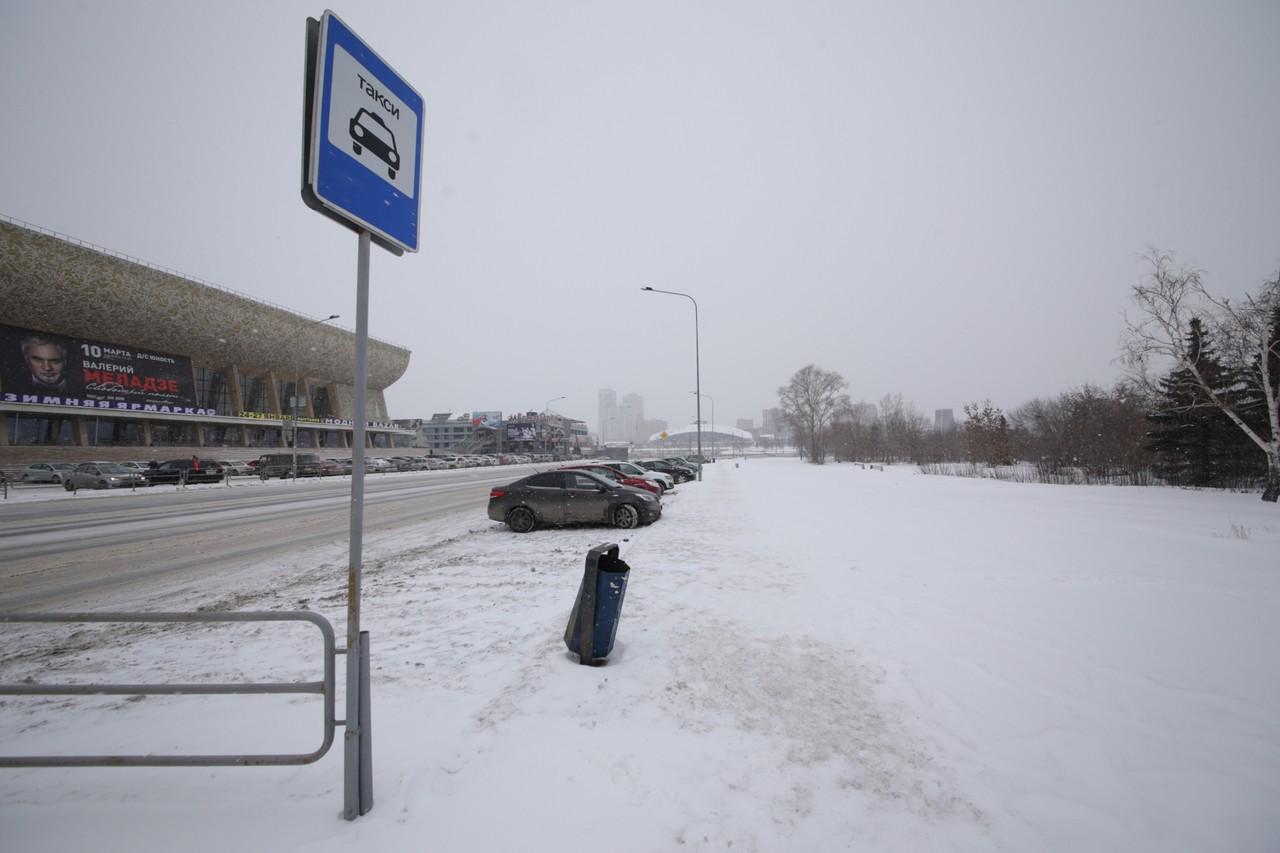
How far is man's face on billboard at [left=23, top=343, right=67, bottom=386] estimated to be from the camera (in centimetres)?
3884

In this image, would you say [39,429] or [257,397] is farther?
[257,397]

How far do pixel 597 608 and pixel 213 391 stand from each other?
222 ft

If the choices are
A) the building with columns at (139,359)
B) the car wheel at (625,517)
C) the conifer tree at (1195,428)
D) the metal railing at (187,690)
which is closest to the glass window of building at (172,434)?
the building with columns at (139,359)

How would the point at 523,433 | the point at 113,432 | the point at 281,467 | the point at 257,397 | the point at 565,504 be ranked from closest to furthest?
1. the point at 565,504
2. the point at 281,467
3. the point at 113,432
4. the point at 257,397
5. the point at 523,433

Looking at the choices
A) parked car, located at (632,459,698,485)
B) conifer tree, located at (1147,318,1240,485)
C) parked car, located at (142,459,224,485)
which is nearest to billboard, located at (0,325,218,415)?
parked car, located at (142,459,224,485)

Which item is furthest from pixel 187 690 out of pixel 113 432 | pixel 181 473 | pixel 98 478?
pixel 113 432

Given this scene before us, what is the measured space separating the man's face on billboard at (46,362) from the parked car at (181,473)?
17.6 meters

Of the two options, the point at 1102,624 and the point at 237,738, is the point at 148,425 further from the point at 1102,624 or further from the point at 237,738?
the point at 1102,624

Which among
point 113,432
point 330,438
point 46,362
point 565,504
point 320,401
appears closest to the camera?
point 565,504

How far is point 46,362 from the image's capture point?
39500 mm

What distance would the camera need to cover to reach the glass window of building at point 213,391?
51.9m

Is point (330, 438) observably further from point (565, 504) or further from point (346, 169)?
point (346, 169)

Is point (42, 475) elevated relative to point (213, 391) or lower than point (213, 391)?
lower

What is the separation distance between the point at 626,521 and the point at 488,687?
7677 millimetres
